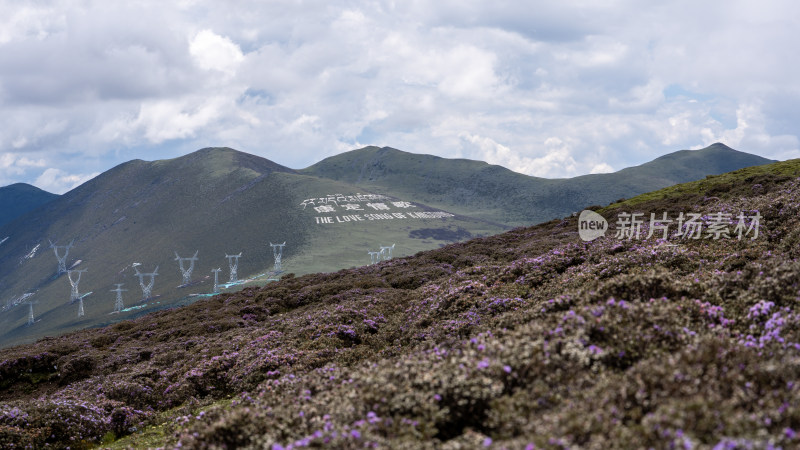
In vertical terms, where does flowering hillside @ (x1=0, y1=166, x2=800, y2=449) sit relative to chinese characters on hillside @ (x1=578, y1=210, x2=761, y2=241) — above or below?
below

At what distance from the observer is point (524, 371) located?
8.82 metres

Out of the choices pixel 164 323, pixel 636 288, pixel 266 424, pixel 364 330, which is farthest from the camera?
pixel 164 323

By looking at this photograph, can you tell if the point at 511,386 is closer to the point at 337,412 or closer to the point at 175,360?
the point at 337,412

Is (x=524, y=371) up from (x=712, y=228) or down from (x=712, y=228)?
down

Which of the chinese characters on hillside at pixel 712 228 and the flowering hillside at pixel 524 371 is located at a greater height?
the chinese characters on hillside at pixel 712 228

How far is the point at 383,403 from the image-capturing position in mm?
8789

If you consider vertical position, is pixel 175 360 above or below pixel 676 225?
Answer: below

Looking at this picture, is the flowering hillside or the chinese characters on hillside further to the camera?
the chinese characters on hillside

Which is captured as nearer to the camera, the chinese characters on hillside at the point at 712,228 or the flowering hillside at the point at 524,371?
the flowering hillside at the point at 524,371

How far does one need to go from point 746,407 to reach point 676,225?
79.5 feet

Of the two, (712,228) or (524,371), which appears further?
(712,228)

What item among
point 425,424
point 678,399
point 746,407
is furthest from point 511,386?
point 746,407

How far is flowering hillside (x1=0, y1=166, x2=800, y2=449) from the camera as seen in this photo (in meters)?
6.89

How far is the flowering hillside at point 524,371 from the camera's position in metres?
6.89
